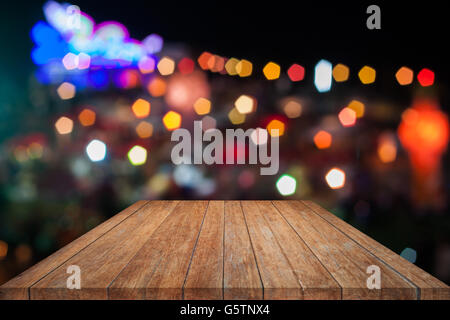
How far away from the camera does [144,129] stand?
2445 mm

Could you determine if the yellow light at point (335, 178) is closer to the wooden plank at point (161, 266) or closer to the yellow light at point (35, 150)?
the wooden plank at point (161, 266)

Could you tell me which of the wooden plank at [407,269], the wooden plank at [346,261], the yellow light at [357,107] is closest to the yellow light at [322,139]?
the yellow light at [357,107]

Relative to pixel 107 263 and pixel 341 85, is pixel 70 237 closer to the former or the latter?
pixel 107 263

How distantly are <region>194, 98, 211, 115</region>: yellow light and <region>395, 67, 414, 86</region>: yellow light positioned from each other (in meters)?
1.20

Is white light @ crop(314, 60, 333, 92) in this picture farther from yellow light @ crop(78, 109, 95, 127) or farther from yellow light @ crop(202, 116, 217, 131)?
yellow light @ crop(78, 109, 95, 127)

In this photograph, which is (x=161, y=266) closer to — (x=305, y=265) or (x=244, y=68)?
(x=305, y=265)

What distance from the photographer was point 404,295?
96 centimetres

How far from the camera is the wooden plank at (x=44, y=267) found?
979mm

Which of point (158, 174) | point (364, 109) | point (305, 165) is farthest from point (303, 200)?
point (158, 174)

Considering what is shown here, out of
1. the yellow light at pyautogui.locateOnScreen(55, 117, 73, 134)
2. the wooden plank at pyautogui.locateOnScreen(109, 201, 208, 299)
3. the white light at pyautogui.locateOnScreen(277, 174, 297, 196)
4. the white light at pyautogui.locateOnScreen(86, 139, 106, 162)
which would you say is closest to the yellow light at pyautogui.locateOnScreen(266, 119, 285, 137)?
the white light at pyautogui.locateOnScreen(277, 174, 297, 196)

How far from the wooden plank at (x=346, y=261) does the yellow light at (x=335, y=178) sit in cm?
50

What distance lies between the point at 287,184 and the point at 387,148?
2.25 ft

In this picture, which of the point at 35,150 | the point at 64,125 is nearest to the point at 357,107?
the point at 64,125

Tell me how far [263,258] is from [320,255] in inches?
8.2
